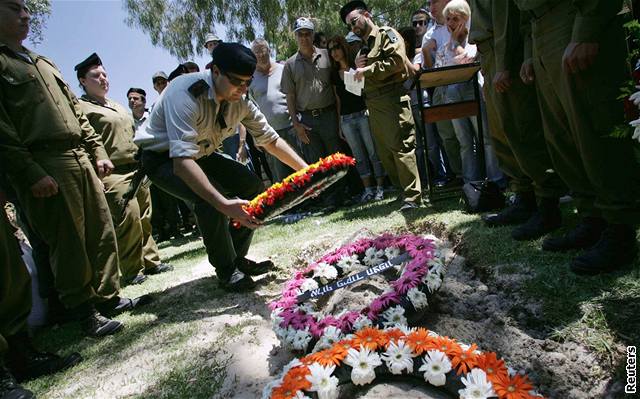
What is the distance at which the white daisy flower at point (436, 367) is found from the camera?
1.77m

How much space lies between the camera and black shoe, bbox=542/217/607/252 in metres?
2.63

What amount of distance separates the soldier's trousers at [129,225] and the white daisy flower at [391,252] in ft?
9.30

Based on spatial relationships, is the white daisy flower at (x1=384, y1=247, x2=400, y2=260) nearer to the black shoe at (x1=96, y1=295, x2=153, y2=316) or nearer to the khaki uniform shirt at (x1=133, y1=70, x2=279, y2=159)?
the khaki uniform shirt at (x1=133, y1=70, x2=279, y2=159)

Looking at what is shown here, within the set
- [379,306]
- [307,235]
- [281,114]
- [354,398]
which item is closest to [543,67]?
[379,306]

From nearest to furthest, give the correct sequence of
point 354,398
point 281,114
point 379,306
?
point 354,398, point 379,306, point 281,114

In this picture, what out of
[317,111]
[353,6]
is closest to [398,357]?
[353,6]

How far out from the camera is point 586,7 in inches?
86.1

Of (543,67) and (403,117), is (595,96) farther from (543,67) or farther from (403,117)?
(403,117)

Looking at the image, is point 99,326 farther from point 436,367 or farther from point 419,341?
point 436,367

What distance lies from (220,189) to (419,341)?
2.42m

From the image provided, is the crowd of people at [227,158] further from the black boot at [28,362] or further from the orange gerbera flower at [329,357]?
the orange gerbera flower at [329,357]

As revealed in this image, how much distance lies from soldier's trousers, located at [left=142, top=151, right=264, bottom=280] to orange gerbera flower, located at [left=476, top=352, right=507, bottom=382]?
2375 mm

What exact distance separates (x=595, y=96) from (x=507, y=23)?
98 cm

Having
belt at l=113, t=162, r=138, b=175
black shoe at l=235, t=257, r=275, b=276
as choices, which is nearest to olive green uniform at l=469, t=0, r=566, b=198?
black shoe at l=235, t=257, r=275, b=276
